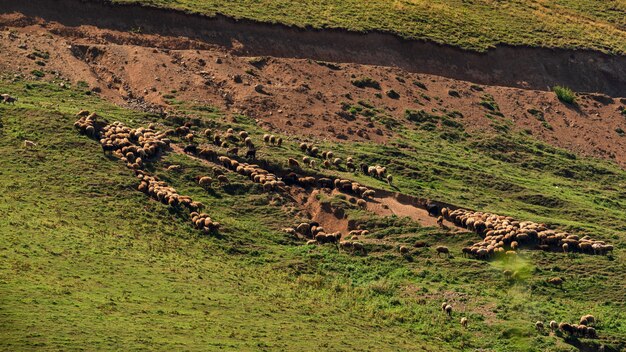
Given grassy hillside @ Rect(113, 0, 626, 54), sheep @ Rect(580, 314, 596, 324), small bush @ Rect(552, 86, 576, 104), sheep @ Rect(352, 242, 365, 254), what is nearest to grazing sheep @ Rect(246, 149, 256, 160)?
sheep @ Rect(352, 242, 365, 254)

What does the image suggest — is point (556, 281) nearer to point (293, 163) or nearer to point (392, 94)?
point (293, 163)

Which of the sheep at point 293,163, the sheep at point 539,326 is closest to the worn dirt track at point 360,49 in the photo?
the sheep at point 293,163

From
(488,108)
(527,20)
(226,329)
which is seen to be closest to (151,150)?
(226,329)

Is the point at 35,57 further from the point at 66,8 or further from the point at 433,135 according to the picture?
the point at 433,135

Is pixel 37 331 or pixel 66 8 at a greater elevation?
pixel 66 8

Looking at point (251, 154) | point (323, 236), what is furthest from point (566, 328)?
point (251, 154)

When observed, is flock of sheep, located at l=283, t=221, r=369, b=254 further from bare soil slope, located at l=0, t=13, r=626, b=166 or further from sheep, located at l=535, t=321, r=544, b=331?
bare soil slope, located at l=0, t=13, r=626, b=166
